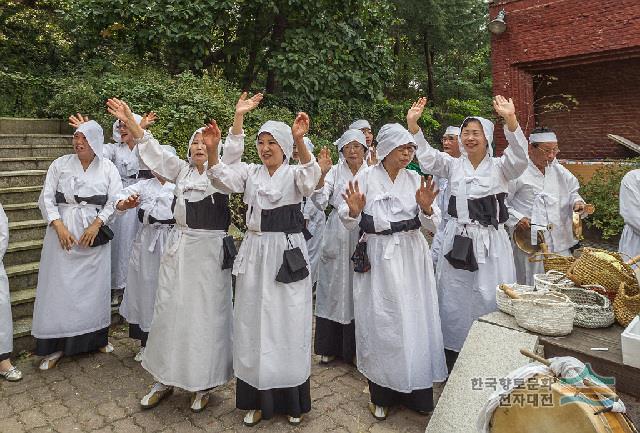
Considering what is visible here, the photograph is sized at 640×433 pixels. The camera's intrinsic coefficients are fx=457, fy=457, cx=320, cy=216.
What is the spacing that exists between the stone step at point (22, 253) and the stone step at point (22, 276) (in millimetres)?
80

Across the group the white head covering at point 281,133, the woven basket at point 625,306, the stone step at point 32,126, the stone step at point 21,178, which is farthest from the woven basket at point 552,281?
the stone step at point 32,126

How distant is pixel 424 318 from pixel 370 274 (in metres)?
0.54

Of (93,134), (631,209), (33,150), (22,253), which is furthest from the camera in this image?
(33,150)

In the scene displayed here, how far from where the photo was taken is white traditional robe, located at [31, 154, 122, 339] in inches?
173

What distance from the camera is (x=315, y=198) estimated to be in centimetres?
505

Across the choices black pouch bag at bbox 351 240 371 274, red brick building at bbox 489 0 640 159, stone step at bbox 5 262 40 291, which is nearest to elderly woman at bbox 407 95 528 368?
black pouch bag at bbox 351 240 371 274

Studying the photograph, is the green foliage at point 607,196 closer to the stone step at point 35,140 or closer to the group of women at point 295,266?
the group of women at point 295,266

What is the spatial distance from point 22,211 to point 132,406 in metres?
3.73

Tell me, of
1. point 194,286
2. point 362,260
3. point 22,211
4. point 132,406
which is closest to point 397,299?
point 362,260

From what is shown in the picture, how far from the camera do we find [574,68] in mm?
10102

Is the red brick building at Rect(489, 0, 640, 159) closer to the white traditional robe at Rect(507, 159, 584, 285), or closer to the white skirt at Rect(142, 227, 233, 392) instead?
the white traditional robe at Rect(507, 159, 584, 285)

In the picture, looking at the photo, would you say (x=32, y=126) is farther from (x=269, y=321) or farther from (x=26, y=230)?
(x=269, y=321)

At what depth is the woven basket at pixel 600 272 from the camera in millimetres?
2562

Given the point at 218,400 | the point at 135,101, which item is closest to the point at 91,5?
the point at 135,101
